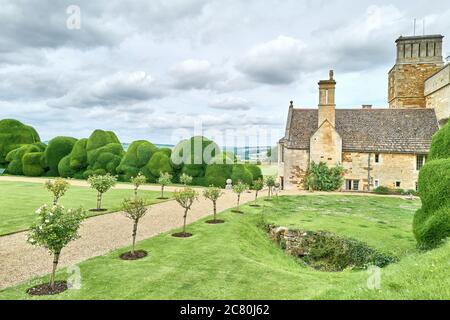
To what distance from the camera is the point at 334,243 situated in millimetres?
13422

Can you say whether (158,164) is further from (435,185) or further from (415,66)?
(415,66)

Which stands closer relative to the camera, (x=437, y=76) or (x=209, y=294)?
(x=209, y=294)

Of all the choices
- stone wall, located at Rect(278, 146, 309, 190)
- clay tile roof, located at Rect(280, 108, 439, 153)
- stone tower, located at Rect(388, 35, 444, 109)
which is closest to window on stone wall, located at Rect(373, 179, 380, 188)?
clay tile roof, located at Rect(280, 108, 439, 153)

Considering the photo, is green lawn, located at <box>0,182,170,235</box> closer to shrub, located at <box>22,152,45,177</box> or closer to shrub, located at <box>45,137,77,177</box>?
shrub, located at <box>45,137,77,177</box>

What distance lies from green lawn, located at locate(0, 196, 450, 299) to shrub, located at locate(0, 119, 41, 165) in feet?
137

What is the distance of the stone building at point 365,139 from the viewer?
29156 millimetres

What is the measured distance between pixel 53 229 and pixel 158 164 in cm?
2522

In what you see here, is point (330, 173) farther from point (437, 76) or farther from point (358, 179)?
point (437, 76)

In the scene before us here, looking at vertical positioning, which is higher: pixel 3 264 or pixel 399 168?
pixel 399 168

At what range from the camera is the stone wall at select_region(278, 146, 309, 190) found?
1226 inches

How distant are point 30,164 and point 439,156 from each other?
4342cm

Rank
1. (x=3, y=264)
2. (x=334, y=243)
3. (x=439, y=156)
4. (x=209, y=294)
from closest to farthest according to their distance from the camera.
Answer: (x=209, y=294) → (x=3, y=264) → (x=439, y=156) → (x=334, y=243)

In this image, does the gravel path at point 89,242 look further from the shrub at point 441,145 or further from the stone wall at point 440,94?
the stone wall at point 440,94
